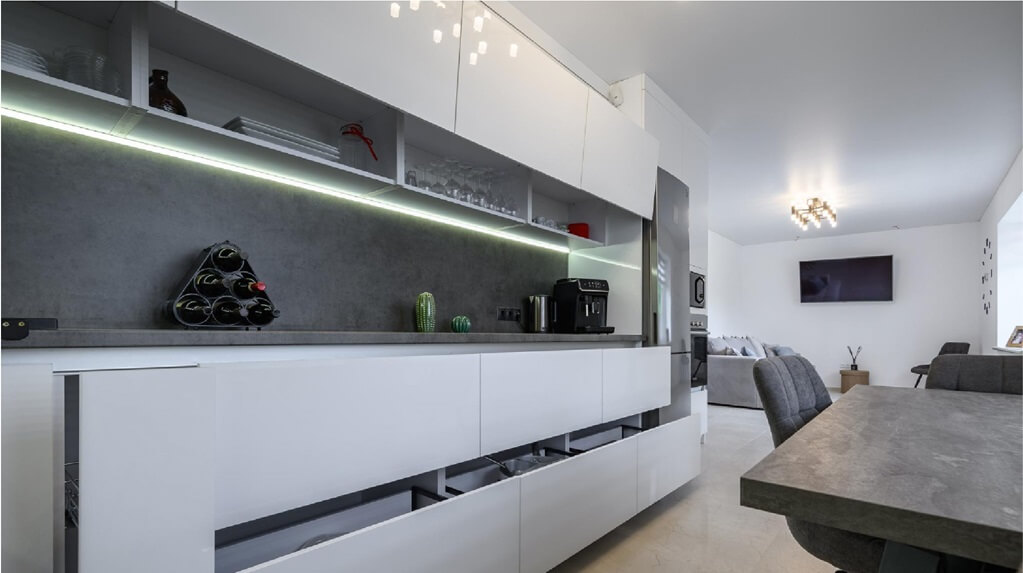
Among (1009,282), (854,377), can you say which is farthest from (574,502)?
(854,377)

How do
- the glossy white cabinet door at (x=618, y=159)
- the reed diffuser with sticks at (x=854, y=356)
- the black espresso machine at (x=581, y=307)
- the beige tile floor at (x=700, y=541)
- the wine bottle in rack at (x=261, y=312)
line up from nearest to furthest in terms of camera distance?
1. the wine bottle in rack at (x=261, y=312)
2. the beige tile floor at (x=700, y=541)
3. the glossy white cabinet door at (x=618, y=159)
4. the black espresso machine at (x=581, y=307)
5. the reed diffuser with sticks at (x=854, y=356)

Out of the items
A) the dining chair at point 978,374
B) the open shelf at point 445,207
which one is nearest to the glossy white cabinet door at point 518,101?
A: the open shelf at point 445,207

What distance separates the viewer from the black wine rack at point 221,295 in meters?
1.49

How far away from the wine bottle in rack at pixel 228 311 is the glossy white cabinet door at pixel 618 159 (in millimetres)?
1858

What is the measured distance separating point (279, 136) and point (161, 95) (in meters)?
0.33

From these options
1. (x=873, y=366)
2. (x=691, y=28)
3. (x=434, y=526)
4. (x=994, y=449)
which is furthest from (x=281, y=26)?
(x=873, y=366)

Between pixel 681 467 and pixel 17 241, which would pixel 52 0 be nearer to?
pixel 17 241

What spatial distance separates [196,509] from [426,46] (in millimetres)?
1667

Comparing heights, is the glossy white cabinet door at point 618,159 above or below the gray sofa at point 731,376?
above

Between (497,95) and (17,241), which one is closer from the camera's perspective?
(17,241)

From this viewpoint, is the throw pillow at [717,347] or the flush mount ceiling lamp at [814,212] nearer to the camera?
the flush mount ceiling lamp at [814,212]

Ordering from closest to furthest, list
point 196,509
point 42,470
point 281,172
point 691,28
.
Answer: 1. point 42,470
2. point 196,509
3. point 281,172
4. point 691,28

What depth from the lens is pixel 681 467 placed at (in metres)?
2.90

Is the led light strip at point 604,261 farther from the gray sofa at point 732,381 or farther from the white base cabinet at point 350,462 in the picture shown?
the gray sofa at point 732,381
